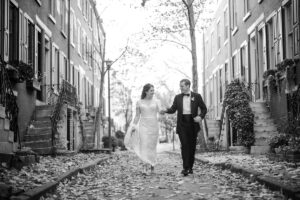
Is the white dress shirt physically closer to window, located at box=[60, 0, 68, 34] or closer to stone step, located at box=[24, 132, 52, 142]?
stone step, located at box=[24, 132, 52, 142]

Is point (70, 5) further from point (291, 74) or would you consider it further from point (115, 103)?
point (115, 103)

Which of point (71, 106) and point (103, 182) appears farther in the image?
point (71, 106)

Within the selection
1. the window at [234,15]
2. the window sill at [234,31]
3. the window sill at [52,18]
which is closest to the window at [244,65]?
the window sill at [234,31]

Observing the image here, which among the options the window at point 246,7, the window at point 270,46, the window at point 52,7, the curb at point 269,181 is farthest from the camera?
the window at point 246,7

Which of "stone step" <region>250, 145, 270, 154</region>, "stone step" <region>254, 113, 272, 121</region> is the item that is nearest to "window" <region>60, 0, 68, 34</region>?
"stone step" <region>254, 113, 272, 121</region>

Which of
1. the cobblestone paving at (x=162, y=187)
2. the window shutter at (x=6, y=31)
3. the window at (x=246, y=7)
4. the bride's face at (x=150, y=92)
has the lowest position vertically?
the cobblestone paving at (x=162, y=187)

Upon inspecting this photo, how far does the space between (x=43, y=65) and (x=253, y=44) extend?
9151mm

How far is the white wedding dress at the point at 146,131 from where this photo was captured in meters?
11.1

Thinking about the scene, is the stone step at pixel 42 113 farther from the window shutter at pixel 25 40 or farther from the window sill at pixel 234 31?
the window sill at pixel 234 31

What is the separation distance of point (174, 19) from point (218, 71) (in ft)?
25.6

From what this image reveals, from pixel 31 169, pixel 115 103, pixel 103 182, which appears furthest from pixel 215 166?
pixel 115 103

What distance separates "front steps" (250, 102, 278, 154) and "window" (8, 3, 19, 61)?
27.2 feet

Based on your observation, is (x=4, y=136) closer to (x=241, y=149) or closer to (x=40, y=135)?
(x=40, y=135)

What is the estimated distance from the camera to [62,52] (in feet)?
83.0
